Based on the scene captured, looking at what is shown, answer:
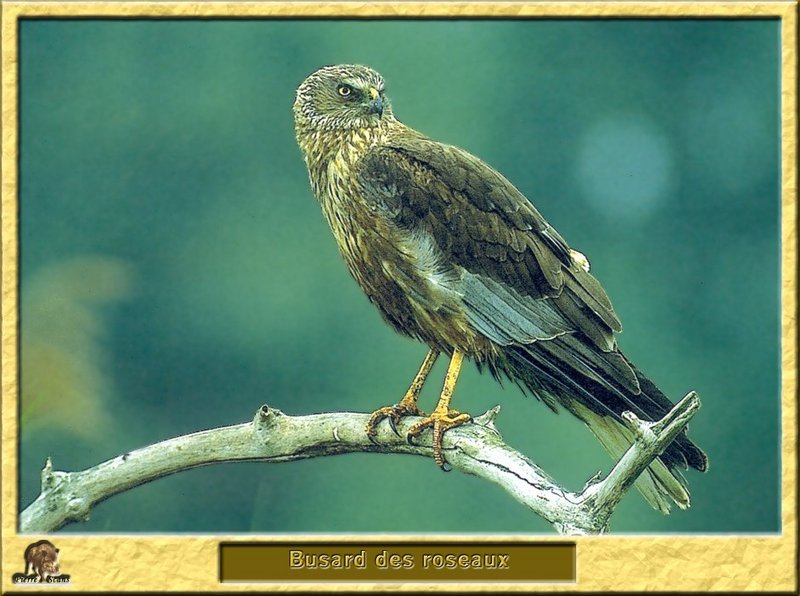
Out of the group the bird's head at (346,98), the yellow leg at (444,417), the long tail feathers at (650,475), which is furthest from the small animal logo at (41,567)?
the long tail feathers at (650,475)

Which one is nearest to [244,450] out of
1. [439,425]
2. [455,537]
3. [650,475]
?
[439,425]

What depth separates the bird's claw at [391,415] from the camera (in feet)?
14.1

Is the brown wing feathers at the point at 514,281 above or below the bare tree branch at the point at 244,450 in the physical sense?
above

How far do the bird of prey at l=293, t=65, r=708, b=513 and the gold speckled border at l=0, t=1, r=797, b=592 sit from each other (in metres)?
0.30

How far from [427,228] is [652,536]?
1.68 meters

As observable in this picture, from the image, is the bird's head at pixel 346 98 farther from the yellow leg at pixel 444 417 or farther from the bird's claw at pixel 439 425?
the bird's claw at pixel 439 425

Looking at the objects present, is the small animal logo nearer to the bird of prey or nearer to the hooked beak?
the bird of prey

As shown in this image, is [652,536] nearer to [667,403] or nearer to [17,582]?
[667,403]

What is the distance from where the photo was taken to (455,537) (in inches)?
166

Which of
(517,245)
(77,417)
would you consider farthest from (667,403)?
(77,417)

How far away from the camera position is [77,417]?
4406 millimetres

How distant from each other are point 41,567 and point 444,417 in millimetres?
1908

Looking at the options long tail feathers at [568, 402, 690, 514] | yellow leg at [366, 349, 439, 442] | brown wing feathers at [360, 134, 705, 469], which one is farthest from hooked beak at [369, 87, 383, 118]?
long tail feathers at [568, 402, 690, 514]

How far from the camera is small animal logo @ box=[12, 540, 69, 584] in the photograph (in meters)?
4.26
